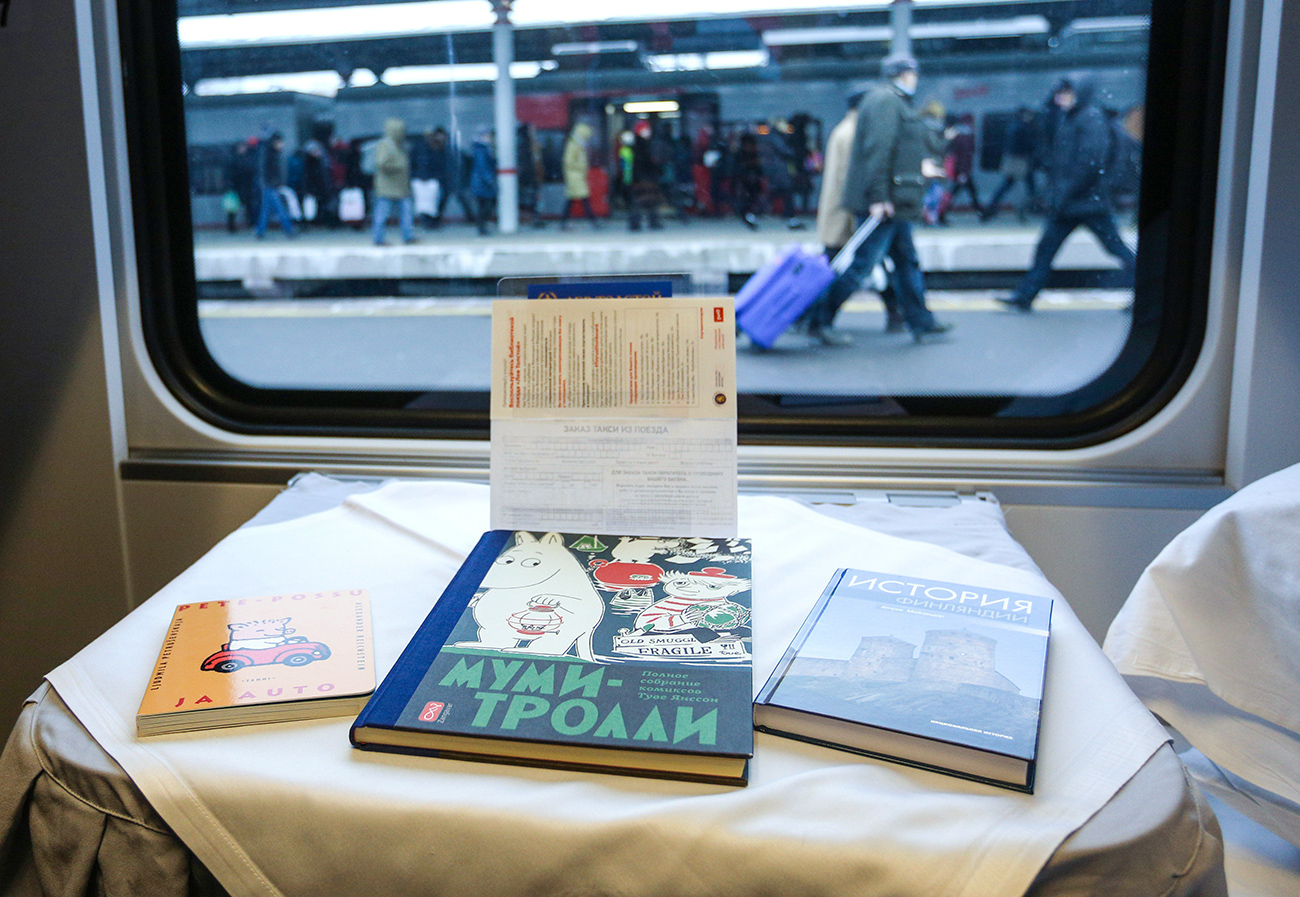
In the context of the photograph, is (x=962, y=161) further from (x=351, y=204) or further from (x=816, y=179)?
(x=351, y=204)

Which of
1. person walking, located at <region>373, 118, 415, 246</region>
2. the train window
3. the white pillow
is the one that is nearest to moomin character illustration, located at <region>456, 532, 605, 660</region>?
the white pillow

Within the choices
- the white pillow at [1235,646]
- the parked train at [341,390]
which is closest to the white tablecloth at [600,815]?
the white pillow at [1235,646]

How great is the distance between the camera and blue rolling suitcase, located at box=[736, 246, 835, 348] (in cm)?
170

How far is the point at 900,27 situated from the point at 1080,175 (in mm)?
417

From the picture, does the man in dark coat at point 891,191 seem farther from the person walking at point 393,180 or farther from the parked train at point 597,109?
the person walking at point 393,180

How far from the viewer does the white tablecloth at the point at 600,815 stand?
23.5 inches

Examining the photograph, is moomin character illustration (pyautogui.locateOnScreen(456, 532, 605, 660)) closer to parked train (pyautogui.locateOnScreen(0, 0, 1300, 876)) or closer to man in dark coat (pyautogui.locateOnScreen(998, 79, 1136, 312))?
parked train (pyautogui.locateOnScreen(0, 0, 1300, 876))

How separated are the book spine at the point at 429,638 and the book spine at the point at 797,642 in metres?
0.30

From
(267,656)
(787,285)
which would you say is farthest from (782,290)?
(267,656)

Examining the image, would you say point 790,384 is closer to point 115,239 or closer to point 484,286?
point 484,286

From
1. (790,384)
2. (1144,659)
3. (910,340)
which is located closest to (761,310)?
(790,384)

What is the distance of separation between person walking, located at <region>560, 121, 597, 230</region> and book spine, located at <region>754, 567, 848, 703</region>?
1.00 meters

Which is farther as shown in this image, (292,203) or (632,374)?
(292,203)

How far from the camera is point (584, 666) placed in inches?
30.5
